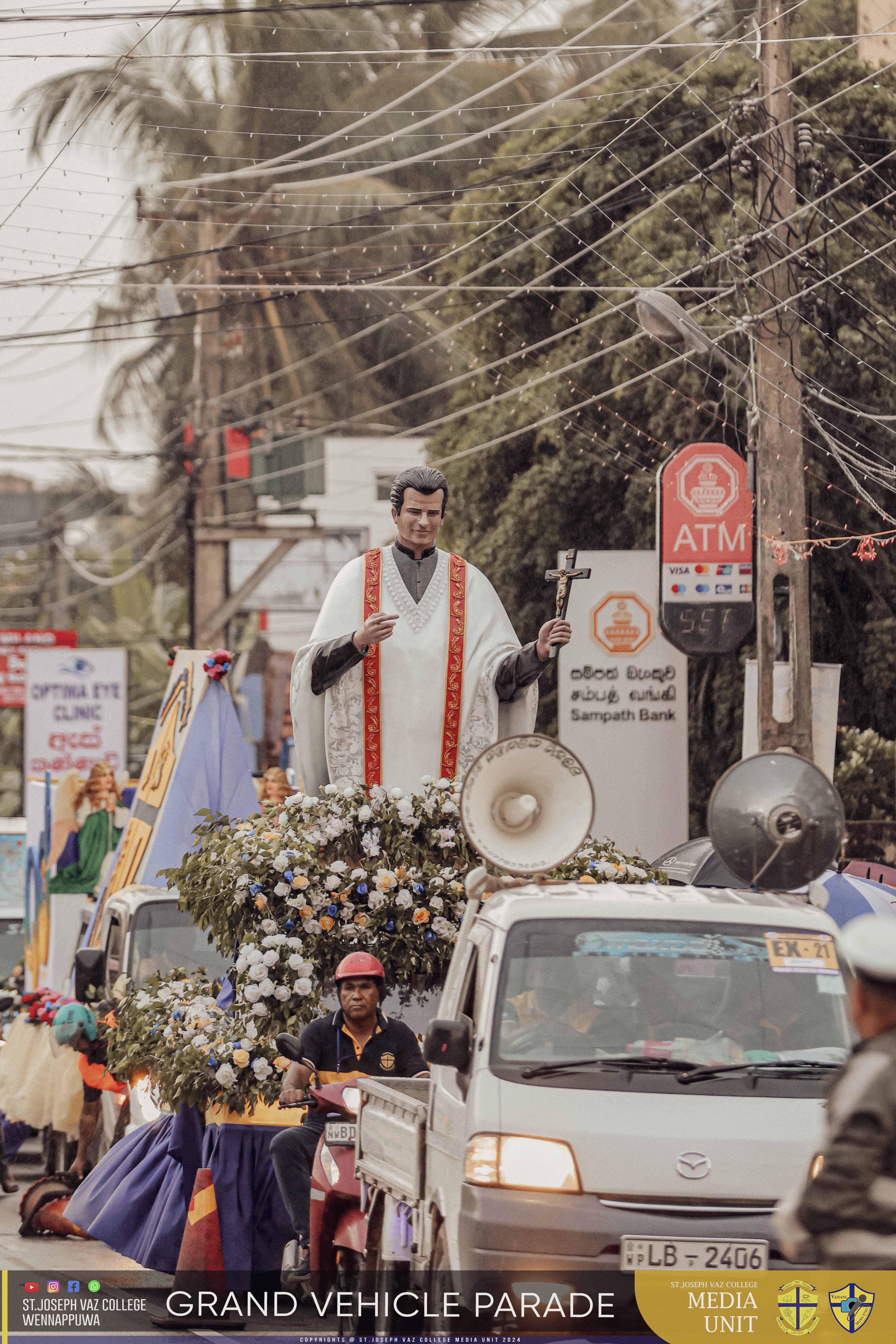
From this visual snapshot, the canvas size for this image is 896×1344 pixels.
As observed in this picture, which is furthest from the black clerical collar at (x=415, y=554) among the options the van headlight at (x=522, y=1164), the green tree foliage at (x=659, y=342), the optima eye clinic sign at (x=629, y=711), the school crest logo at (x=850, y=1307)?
the optima eye clinic sign at (x=629, y=711)

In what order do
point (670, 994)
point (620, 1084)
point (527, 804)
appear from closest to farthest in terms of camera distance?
1. point (620, 1084)
2. point (670, 994)
3. point (527, 804)

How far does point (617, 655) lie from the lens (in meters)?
19.5

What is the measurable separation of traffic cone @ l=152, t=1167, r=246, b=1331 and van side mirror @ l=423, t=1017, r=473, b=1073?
2.70 metres

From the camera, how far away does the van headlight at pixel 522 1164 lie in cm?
587

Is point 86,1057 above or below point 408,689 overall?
below

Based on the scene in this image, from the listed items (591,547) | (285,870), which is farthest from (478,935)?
(591,547)

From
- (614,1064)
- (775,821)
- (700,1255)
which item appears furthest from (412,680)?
(700,1255)

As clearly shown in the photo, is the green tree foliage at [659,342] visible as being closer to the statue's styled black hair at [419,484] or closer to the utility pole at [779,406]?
the utility pole at [779,406]

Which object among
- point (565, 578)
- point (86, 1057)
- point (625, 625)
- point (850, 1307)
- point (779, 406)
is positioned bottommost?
point (86, 1057)

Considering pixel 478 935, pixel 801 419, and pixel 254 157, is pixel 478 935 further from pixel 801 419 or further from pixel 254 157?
pixel 254 157

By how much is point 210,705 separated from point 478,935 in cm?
502

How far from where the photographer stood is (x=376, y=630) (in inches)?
339

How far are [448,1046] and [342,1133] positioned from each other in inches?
58.2

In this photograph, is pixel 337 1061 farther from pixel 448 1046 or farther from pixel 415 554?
pixel 415 554
